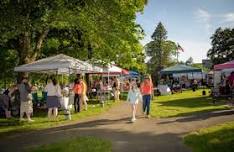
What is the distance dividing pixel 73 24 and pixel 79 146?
13433mm

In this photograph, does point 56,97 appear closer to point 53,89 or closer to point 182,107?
point 53,89

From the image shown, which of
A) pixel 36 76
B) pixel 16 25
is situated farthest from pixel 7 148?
pixel 36 76

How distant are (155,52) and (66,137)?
112579 millimetres

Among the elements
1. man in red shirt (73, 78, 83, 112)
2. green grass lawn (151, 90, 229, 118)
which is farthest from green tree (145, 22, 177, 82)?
man in red shirt (73, 78, 83, 112)

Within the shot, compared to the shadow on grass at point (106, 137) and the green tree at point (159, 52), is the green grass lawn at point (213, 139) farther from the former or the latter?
the green tree at point (159, 52)

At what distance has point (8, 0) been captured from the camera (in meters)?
15.4

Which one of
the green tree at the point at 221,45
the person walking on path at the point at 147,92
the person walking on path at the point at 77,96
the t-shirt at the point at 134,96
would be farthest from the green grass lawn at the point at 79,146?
the green tree at the point at 221,45

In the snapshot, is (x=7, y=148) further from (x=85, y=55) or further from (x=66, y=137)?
(x=85, y=55)

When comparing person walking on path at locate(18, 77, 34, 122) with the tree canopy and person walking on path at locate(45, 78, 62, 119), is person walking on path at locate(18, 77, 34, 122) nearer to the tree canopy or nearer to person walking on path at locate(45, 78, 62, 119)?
person walking on path at locate(45, 78, 62, 119)

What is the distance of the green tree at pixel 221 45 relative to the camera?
345 ft

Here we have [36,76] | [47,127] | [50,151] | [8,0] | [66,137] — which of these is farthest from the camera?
[36,76]

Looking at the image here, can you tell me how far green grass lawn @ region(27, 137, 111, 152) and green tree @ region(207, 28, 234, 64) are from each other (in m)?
93.2

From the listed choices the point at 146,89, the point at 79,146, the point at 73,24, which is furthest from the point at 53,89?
the point at 79,146

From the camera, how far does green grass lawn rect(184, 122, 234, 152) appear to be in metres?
11.4
